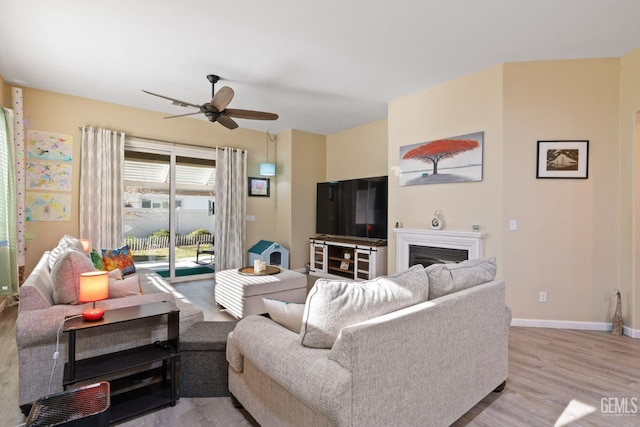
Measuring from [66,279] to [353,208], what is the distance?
4.26 m

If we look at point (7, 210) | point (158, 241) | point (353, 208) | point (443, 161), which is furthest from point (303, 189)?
point (7, 210)

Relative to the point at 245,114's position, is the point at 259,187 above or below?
below

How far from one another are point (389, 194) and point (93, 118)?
4.45 metres

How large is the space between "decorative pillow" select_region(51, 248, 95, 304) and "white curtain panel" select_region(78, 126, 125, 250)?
9.38ft

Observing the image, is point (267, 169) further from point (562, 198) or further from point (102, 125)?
point (562, 198)

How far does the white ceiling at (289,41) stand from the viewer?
2480 millimetres

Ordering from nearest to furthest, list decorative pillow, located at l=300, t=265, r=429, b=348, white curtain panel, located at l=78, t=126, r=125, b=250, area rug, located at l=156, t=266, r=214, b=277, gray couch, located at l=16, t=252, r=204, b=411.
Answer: decorative pillow, located at l=300, t=265, r=429, b=348 < gray couch, located at l=16, t=252, r=204, b=411 < white curtain panel, located at l=78, t=126, r=125, b=250 < area rug, located at l=156, t=266, r=214, b=277

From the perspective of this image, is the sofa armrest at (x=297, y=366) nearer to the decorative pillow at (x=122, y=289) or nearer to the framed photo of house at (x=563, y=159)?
the decorative pillow at (x=122, y=289)

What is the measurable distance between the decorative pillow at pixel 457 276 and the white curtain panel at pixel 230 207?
14.2ft

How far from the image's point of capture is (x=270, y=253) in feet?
18.8

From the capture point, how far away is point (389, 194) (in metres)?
4.59

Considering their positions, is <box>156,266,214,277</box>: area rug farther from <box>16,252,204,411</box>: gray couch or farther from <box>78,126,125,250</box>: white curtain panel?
<box>16,252,204,411</box>: gray couch

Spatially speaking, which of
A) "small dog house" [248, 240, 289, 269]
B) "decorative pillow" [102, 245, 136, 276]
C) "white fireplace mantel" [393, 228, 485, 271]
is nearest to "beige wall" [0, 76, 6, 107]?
"decorative pillow" [102, 245, 136, 276]

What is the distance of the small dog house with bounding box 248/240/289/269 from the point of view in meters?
5.68
